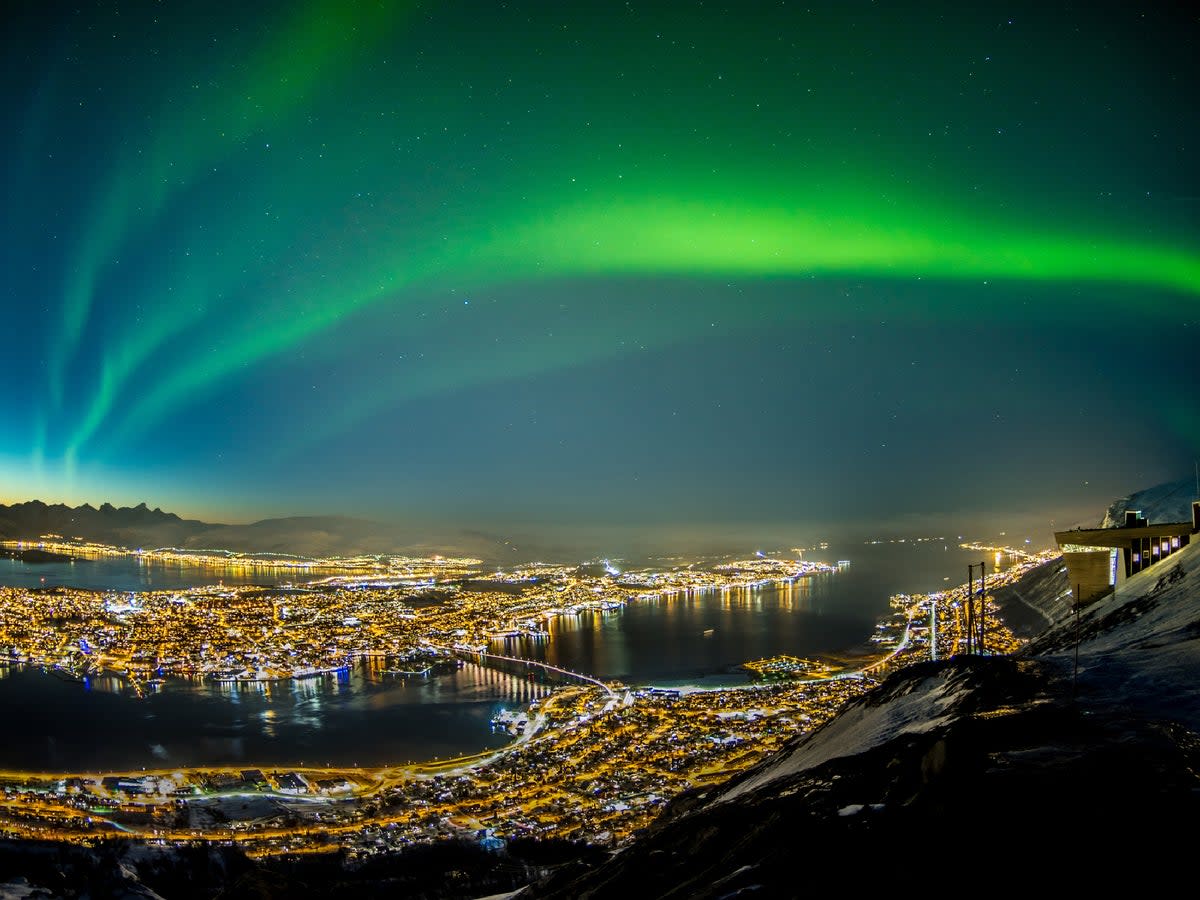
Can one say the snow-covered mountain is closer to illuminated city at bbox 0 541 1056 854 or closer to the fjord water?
illuminated city at bbox 0 541 1056 854

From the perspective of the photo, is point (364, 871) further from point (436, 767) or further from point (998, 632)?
point (998, 632)

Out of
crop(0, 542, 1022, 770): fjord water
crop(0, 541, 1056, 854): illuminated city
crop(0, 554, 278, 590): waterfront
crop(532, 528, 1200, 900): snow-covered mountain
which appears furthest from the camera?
crop(0, 554, 278, 590): waterfront

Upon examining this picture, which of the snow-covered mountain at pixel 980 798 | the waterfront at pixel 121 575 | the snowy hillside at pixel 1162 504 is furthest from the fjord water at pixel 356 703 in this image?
the waterfront at pixel 121 575

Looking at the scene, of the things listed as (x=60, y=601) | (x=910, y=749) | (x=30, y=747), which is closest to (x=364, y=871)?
(x=910, y=749)

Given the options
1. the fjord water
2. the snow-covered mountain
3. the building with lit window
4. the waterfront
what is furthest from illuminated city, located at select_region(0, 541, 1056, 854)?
the waterfront

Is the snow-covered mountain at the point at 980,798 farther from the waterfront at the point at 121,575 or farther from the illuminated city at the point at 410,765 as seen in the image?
the waterfront at the point at 121,575

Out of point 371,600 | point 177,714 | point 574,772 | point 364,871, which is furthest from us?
point 371,600

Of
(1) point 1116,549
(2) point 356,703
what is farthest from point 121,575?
(1) point 1116,549
